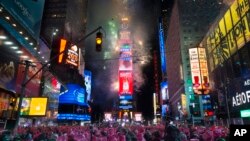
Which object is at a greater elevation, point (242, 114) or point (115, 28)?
point (115, 28)

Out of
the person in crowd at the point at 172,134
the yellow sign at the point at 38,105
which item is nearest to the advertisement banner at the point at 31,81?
the yellow sign at the point at 38,105

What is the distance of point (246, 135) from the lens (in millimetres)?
3816

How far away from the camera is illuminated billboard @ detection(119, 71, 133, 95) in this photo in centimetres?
13838

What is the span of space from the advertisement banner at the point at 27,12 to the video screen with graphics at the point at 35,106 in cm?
1138

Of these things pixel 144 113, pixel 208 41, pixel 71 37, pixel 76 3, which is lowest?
pixel 144 113

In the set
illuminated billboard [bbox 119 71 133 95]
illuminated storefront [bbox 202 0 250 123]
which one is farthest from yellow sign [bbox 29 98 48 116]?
illuminated billboard [bbox 119 71 133 95]

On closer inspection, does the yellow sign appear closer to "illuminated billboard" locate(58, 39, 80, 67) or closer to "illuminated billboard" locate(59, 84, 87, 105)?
"illuminated billboard" locate(58, 39, 80, 67)

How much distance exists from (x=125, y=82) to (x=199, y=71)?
99.9 metres

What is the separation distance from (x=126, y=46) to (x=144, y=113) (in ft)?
213

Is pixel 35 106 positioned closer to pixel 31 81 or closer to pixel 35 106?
pixel 35 106

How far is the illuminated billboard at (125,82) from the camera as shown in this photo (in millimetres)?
138375

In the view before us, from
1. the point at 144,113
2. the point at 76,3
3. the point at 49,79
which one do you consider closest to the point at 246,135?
the point at 49,79

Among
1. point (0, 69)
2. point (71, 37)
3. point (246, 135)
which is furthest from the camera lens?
point (71, 37)

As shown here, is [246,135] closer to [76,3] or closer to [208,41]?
[208,41]
